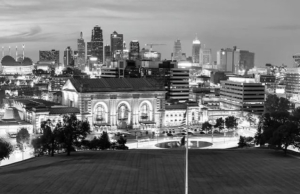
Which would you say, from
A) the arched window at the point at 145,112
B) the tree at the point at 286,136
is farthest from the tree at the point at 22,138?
the tree at the point at 286,136

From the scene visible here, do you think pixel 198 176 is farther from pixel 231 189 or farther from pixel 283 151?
pixel 283 151

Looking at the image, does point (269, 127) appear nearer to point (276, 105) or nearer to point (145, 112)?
point (145, 112)

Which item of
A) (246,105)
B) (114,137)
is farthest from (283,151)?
(246,105)

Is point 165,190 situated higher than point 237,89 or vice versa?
point 237,89

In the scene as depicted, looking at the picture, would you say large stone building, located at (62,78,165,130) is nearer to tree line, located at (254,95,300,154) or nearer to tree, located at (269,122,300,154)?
tree line, located at (254,95,300,154)

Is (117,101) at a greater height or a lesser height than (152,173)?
greater

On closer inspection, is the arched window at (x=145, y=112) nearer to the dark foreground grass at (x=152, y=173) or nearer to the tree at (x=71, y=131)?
Result: the tree at (x=71, y=131)

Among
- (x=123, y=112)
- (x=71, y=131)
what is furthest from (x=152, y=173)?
(x=123, y=112)
